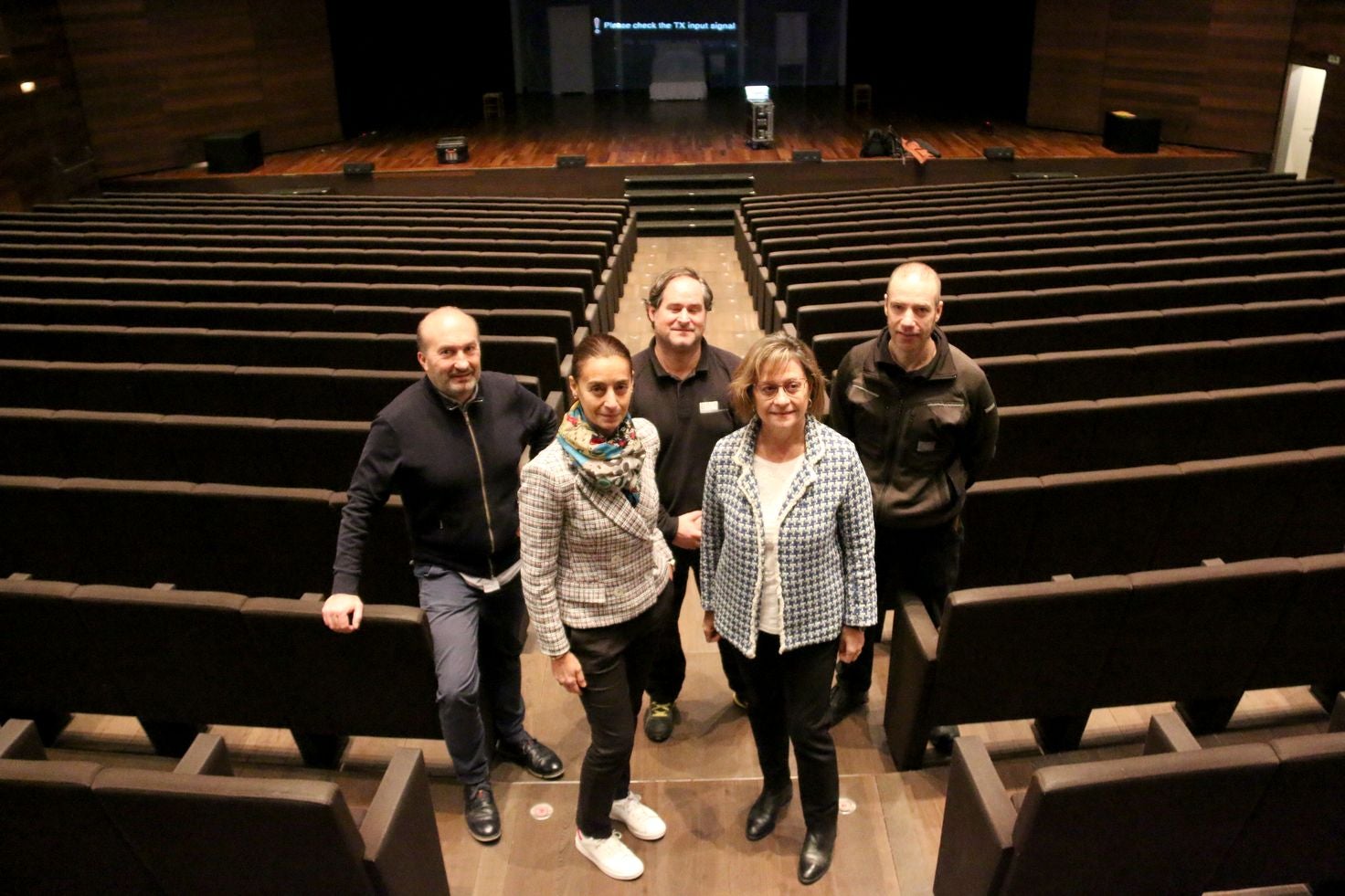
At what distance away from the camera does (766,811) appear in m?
1.83

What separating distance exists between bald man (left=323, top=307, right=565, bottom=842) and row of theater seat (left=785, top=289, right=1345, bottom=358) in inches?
62.2

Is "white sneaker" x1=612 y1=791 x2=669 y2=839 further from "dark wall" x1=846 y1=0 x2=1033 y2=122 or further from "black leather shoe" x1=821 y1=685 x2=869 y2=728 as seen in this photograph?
"dark wall" x1=846 y1=0 x2=1033 y2=122

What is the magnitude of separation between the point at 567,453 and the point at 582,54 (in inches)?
489

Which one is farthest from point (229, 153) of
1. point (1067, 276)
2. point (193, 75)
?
point (1067, 276)

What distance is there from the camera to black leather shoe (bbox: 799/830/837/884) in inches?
67.8

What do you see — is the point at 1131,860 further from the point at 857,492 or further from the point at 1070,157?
the point at 1070,157

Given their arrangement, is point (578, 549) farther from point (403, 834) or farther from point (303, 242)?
point (303, 242)

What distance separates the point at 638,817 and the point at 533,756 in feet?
0.94

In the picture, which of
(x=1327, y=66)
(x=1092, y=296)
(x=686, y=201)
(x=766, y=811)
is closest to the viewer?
(x=766, y=811)

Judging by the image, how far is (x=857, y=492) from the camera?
1594 millimetres

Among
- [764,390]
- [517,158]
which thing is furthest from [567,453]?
[517,158]

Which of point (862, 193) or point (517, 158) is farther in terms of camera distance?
point (517, 158)

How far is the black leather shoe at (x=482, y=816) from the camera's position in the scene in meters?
1.83

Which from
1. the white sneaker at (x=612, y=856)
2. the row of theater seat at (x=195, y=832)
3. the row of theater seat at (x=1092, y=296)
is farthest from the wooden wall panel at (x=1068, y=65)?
the row of theater seat at (x=195, y=832)
